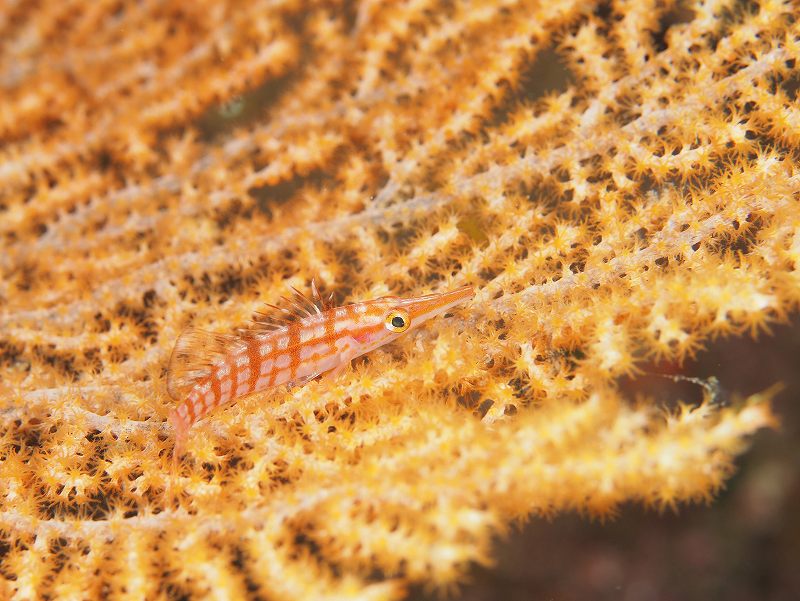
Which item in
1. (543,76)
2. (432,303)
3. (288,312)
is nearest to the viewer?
(432,303)

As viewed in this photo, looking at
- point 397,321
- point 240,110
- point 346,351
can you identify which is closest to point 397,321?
point 397,321

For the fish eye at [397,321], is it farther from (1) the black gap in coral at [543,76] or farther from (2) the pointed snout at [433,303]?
(1) the black gap in coral at [543,76]

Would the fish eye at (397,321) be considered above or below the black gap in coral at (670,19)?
below

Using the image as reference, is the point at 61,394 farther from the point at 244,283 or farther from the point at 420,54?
the point at 420,54

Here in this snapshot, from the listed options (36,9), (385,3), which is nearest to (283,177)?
(385,3)

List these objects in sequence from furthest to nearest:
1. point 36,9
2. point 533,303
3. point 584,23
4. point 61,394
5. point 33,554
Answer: point 36,9 < point 584,23 < point 61,394 < point 533,303 < point 33,554

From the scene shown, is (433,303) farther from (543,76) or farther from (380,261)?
(543,76)

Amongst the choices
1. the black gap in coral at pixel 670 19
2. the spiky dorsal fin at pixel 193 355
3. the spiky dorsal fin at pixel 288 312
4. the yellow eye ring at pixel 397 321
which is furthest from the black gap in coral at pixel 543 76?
the spiky dorsal fin at pixel 193 355
